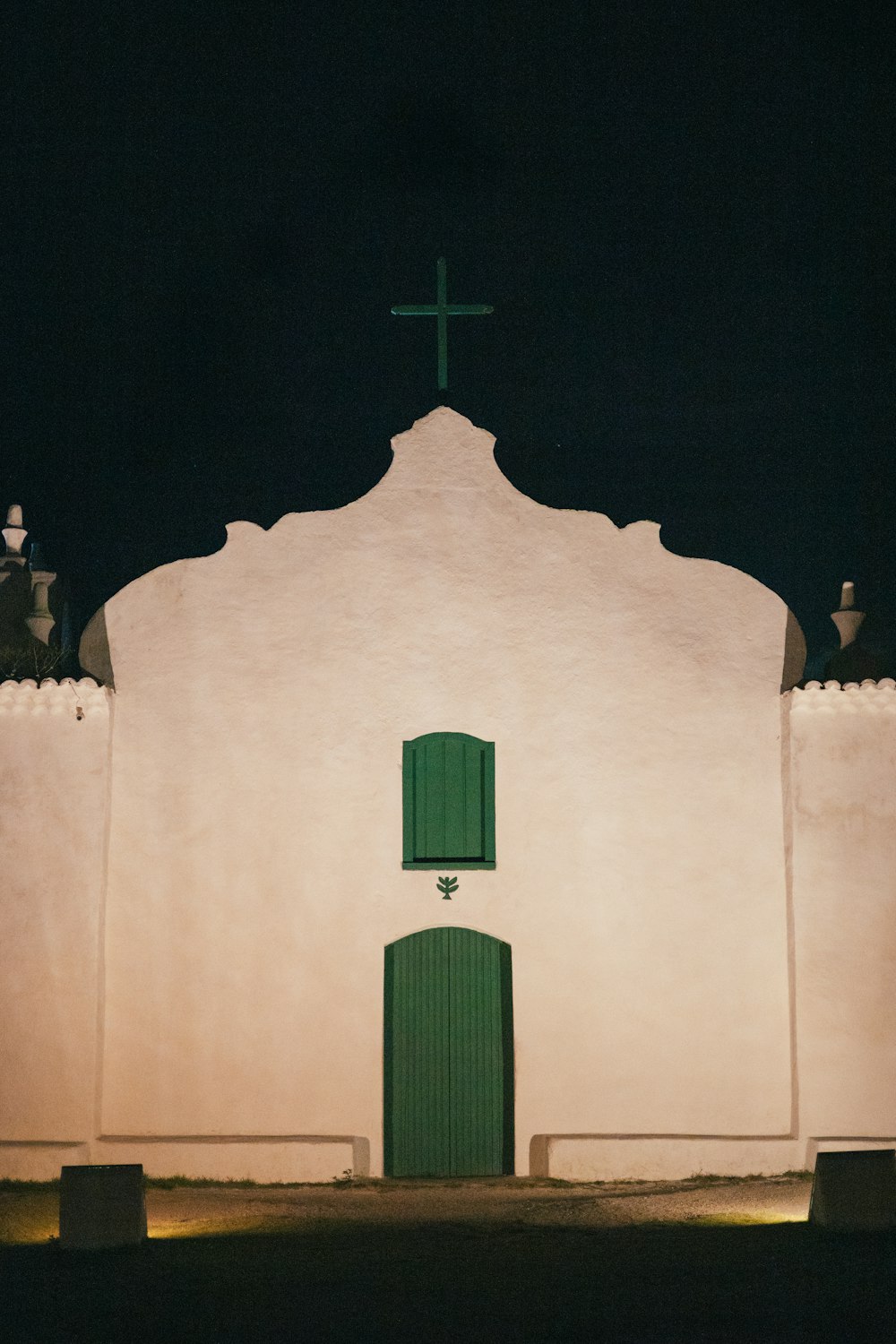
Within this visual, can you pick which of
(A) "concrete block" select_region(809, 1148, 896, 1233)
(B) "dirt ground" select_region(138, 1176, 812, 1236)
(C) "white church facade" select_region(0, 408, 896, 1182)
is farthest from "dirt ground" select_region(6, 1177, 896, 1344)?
(C) "white church facade" select_region(0, 408, 896, 1182)

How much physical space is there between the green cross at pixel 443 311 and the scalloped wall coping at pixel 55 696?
4.55 metres

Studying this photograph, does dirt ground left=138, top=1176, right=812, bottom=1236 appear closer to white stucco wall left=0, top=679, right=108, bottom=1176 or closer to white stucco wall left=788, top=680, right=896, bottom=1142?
white stucco wall left=788, top=680, right=896, bottom=1142

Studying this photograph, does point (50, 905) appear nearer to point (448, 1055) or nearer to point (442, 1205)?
point (448, 1055)

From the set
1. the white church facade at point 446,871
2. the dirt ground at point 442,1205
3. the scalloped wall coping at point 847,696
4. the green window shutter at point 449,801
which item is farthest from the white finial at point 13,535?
the scalloped wall coping at point 847,696

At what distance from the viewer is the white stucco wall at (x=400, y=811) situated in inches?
539

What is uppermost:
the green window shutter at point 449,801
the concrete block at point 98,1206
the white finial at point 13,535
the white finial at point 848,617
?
the white finial at point 13,535

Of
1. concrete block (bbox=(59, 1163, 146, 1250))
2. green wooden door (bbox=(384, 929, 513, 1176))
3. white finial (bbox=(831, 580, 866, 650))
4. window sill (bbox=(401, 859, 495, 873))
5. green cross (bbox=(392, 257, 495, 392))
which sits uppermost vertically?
green cross (bbox=(392, 257, 495, 392))

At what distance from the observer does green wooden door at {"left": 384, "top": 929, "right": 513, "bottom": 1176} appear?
13.6m

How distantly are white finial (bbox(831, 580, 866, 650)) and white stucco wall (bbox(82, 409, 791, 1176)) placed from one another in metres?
1.02

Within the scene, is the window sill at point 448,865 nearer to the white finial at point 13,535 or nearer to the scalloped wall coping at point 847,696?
the scalloped wall coping at point 847,696

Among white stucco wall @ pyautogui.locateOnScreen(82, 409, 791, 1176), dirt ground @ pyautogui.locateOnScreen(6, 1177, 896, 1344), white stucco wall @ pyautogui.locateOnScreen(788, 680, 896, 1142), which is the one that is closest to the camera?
dirt ground @ pyautogui.locateOnScreen(6, 1177, 896, 1344)

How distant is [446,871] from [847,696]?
3.98m

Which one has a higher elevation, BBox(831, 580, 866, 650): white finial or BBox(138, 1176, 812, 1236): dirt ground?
BBox(831, 580, 866, 650): white finial

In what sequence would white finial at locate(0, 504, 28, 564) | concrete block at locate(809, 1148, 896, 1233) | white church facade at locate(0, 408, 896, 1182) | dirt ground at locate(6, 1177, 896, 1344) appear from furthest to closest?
white finial at locate(0, 504, 28, 564) < white church facade at locate(0, 408, 896, 1182) < concrete block at locate(809, 1148, 896, 1233) < dirt ground at locate(6, 1177, 896, 1344)
